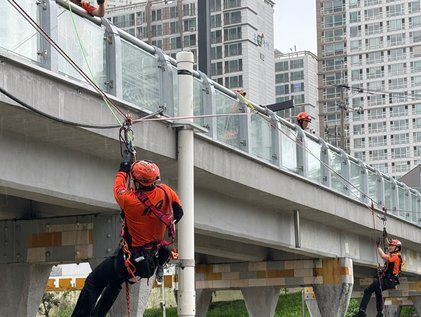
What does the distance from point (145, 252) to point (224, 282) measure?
24.2 m

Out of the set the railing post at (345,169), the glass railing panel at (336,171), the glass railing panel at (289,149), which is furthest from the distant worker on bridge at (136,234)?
the railing post at (345,169)

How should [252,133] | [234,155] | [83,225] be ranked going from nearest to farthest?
1. [83,225]
2. [234,155]
3. [252,133]

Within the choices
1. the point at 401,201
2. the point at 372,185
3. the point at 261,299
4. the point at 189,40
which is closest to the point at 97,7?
the point at 372,185

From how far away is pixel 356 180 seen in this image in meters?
31.2

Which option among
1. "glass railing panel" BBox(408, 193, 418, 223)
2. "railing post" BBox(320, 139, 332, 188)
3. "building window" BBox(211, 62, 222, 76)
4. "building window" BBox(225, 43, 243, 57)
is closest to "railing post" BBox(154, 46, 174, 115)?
"railing post" BBox(320, 139, 332, 188)

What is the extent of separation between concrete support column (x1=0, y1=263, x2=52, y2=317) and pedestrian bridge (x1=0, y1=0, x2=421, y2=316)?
3 centimetres

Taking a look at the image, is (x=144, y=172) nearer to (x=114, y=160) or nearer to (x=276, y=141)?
(x=114, y=160)

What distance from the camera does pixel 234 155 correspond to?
21.1m

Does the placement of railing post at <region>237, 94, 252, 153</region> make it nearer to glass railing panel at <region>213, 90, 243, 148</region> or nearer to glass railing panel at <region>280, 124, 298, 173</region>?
glass railing panel at <region>213, 90, 243, 148</region>

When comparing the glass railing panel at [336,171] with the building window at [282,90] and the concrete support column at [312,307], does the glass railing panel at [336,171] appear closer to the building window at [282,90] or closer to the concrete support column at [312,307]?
the concrete support column at [312,307]

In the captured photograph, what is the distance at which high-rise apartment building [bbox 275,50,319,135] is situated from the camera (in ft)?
555

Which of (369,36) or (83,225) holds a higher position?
(369,36)

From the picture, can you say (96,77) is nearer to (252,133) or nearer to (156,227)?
(156,227)

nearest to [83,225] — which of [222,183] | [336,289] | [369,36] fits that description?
[222,183]
